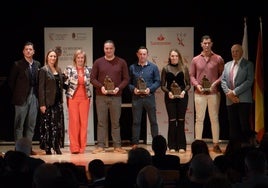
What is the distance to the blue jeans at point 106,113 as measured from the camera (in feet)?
31.2

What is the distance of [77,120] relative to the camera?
9.53 meters

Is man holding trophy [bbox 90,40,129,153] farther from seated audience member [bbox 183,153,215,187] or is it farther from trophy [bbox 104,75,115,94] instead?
seated audience member [bbox 183,153,215,187]

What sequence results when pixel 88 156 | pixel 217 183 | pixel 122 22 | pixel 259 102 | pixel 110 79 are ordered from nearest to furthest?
pixel 217 183, pixel 88 156, pixel 110 79, pixel 259 102, pixel 122 22

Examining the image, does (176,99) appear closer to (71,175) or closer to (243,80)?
(243,80)

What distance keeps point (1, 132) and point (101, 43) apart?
86.3 inches

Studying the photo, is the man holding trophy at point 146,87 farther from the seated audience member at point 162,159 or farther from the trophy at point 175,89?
the seated audience member at point 162,159

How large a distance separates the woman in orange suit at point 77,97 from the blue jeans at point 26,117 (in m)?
0.52

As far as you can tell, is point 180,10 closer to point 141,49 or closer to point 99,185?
point 141,49

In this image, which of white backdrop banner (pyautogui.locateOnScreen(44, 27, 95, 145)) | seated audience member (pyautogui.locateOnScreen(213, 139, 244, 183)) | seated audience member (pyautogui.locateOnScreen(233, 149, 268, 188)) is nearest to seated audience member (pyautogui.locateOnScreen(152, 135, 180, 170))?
seated audience member (pyautogui.locateOnScreen(213, 139, 244, 183))

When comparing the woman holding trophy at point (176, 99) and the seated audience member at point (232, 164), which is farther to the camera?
the woman holding trophy at point (176, 99)

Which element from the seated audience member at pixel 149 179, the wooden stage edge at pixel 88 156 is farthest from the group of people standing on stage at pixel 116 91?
the seated audience member at pixel 149 179

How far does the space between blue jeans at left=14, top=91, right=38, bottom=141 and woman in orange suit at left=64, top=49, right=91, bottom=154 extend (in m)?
0.52

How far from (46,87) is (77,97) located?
51 centimetres

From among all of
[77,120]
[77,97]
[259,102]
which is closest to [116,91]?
[77,97]
